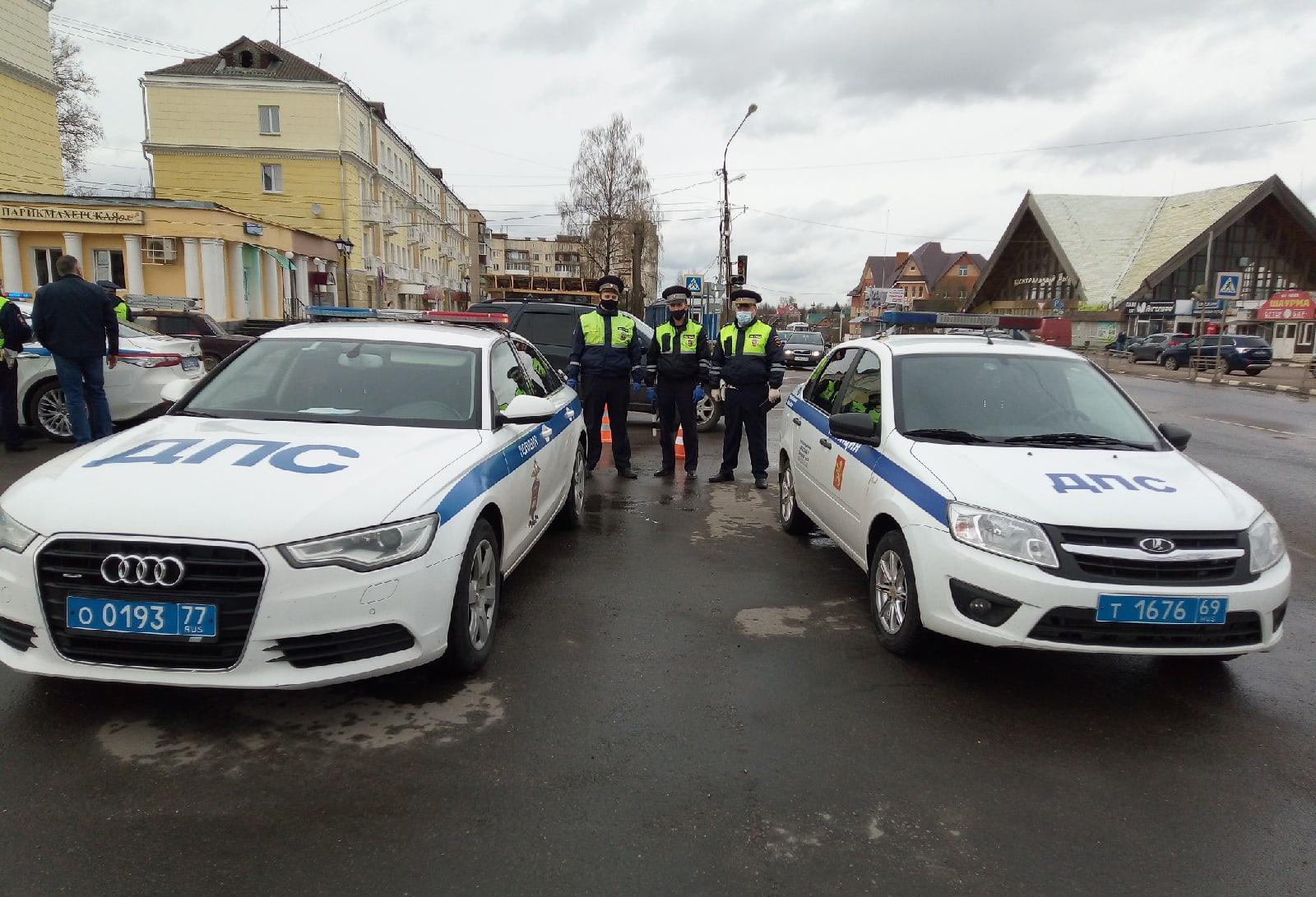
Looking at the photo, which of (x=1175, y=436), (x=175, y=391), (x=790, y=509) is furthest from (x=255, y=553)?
(x=1175, y=436)

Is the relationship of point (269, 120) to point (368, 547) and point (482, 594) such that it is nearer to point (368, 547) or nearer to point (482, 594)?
point (482, 594)

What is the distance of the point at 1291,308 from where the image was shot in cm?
4553

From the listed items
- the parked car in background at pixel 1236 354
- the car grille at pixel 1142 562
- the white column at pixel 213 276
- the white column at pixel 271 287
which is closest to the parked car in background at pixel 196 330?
the white column at pixel 213 276

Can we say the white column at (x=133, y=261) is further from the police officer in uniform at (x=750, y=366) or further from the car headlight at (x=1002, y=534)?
the car headlight at (x=1002, y=534)

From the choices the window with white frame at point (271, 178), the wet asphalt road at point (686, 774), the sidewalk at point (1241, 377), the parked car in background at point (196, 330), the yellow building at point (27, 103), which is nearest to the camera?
the wet asphalt road at point (686, 774)

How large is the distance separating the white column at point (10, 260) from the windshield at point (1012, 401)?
106 feet

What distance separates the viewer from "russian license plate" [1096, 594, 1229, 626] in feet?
11.1

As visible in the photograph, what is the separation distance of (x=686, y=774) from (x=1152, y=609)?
1999 millimetres

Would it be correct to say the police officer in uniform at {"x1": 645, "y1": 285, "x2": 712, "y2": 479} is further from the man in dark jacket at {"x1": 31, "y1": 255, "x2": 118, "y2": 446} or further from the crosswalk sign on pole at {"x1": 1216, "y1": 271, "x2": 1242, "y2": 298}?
the crosswalk sign on pole at {"x1": 1216, "y1": 271, "x2": 1242, "y2": 298}

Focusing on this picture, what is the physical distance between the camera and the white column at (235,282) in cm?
3045

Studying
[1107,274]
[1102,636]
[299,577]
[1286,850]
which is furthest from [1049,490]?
[1107,274]

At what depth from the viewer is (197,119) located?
4112cm

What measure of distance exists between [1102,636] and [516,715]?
2417mm

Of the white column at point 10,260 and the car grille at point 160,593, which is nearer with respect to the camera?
the car grille at point 160,593
